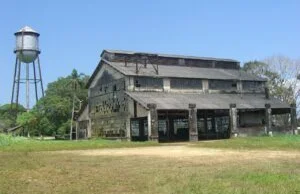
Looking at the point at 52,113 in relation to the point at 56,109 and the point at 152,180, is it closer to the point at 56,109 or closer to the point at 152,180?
the point at 56,109

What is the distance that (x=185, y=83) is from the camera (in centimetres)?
5266

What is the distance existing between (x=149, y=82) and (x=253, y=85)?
16289mm

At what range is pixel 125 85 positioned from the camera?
4844 centimetres

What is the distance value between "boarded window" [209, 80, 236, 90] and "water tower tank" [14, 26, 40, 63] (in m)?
27.6

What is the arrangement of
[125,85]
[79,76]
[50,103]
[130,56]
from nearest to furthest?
[125,85] < [130,56] < [50,103] < [79,76]

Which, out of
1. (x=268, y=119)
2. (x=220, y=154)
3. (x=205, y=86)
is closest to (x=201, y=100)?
(x=205, y=86)

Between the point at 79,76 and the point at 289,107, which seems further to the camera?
the point at 79,76

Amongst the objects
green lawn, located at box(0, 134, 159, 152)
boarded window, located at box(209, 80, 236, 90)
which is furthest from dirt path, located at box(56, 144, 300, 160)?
boarded window, located at box(209, 80, 236, 90)

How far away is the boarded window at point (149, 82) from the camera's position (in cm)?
4910

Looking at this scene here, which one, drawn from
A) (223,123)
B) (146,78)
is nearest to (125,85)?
(146,78)

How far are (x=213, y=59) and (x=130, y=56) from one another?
12828 mm

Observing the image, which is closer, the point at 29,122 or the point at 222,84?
the point at 222,84

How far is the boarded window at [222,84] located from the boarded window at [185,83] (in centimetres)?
200

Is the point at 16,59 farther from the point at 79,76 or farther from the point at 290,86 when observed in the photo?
the point at 290,86
